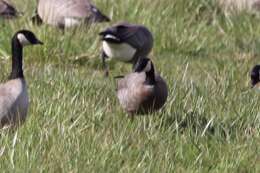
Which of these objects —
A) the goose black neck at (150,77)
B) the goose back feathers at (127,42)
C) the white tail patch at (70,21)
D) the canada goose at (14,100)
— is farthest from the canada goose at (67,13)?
the canada goose at (14,100)

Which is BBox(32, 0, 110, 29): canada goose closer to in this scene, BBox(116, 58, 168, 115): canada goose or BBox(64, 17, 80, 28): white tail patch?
BBox(64, 17, 80, 28): white tail patch

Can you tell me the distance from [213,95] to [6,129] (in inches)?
91.2

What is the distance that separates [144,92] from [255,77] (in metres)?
2.14

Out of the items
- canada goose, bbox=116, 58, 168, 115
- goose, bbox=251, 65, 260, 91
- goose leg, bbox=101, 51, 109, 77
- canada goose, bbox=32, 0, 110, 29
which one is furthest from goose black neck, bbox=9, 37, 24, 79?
canada goose, bbox=32, 0, 110, 29

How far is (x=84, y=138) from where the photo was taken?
6570 mm

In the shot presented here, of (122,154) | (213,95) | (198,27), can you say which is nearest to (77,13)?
(198,27)

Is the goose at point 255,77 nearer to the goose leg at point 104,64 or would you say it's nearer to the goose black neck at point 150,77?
the goose leg at point 104,64

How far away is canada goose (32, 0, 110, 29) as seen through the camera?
38.0ft

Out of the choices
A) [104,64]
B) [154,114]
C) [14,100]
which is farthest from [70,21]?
[14,100]

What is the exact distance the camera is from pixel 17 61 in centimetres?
738

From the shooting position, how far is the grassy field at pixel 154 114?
6.30 meters

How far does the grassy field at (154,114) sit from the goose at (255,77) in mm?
82

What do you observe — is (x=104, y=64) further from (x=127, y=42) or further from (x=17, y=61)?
(x=17, y=61)

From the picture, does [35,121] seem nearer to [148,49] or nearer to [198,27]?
[148,49]
